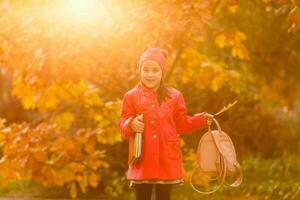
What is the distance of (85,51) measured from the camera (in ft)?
23.6

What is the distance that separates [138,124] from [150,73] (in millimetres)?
374

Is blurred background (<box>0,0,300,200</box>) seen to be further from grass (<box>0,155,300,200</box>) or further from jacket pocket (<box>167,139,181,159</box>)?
jacket pocket (<box>167,139,181,159</box>)

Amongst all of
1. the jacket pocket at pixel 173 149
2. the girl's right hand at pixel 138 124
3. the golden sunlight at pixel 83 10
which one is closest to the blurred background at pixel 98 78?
the golden sunlight at pixel 83 10

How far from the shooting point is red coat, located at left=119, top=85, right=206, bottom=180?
4.85 meters

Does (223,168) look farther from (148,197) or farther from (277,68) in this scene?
(277,68)

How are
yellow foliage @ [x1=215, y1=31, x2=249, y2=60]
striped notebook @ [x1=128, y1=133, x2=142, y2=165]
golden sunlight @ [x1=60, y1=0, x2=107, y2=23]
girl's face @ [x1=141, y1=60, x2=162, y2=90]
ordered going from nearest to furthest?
striped notebook @ [x1=128, y1=133, x2=142, y2=165], girl's face @ [x1=141, y1=60, x2=162, y2=90], golden sunlight @ [x1=60, y1=0, x2=107, y2=23], yellow foliage @ [x1=215, y1=31, x2=249, y2=60]

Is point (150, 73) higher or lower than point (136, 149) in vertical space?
higher

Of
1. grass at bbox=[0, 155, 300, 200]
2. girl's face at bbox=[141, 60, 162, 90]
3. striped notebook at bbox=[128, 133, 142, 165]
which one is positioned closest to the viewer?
striped notebook at bbox=[128, 133, 142, 165]

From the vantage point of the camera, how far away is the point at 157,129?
4.88m

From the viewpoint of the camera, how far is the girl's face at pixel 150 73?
16.1 ft

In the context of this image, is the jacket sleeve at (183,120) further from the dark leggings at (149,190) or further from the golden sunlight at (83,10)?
the golden sunlight at (83,10)

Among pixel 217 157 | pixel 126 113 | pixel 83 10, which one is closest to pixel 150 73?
pixel 126 113

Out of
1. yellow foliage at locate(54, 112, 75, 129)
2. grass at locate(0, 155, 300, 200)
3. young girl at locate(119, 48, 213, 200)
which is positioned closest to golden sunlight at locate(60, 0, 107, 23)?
young girl at locate(119, 48, 213, 200)

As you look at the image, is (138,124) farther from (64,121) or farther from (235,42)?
(64,121)
